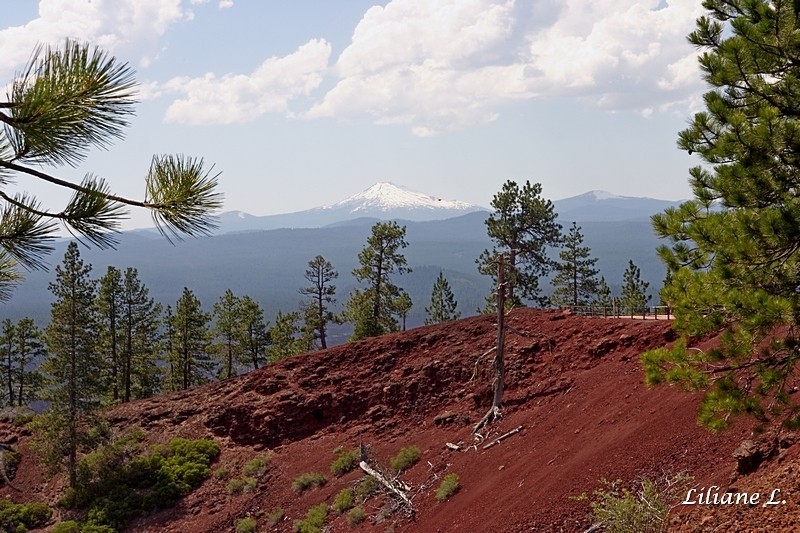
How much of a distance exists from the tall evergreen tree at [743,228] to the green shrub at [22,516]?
2455cm

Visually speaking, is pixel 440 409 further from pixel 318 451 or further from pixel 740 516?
pixel 740 516


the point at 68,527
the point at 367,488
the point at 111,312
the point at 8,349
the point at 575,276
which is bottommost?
the point at 68,527

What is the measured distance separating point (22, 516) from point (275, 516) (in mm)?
11034

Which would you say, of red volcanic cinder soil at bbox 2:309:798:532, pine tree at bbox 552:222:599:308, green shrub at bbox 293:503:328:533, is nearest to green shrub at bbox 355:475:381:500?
red volcanic cinder soil at bbox 2:309:798:532

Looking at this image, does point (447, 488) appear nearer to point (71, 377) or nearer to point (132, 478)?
point (132, 478)

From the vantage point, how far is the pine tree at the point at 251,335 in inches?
1613

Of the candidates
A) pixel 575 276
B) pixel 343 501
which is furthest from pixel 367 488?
pixel 575 276

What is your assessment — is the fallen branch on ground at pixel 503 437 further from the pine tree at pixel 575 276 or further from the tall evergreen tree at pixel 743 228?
the pine tree at pixel 575 276

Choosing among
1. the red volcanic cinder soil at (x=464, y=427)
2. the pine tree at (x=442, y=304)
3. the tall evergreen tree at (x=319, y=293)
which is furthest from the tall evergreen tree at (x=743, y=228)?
the pine tree at (x=442, y=304)

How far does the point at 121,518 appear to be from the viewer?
71.4 feet

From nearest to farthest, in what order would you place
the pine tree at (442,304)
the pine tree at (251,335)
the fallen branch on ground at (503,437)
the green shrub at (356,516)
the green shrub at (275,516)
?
the green shrub at (356,516), the fallen branch on ground at (503,437), the green shrub at (275,516), the pine tree at (251,335), the pine tree at (442,304)

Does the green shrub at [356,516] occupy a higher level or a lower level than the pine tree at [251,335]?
lower

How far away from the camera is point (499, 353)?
1852 cm

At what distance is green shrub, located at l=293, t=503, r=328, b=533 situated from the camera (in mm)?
17094
